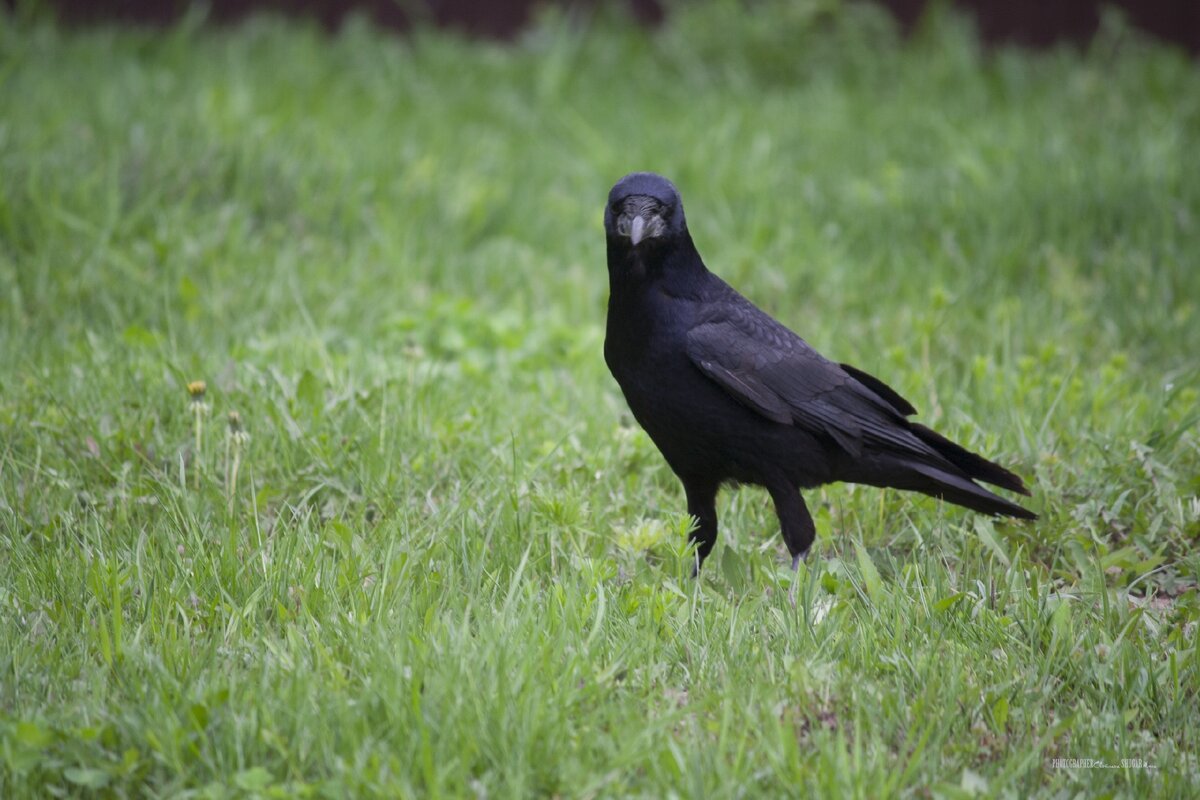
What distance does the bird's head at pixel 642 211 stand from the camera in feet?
10.8

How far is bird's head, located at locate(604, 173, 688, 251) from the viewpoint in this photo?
10.8 ft

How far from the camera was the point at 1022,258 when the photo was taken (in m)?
5.90

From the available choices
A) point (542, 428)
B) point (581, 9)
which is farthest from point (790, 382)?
point (581, 9)

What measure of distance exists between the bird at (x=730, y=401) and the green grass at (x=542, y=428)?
0.57 ft

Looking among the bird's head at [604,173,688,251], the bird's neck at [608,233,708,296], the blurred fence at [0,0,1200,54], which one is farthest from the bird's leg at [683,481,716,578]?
the blurred fence at [0,0,1200,54]

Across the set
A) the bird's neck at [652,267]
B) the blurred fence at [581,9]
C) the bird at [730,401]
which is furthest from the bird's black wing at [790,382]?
the blurred fence at [581,9]

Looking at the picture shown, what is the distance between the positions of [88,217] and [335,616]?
348cm

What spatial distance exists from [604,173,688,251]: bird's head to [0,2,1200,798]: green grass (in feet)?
2.54

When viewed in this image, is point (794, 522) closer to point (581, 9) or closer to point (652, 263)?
point (652, 263)

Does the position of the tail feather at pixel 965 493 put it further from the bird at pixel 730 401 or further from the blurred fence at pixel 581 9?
the blurred fence at pixel 581 9

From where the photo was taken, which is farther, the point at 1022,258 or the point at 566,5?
the point at 566,5

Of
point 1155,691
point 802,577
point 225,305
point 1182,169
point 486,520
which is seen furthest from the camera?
point 1182,169

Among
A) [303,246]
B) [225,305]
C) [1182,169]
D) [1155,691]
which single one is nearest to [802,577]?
[1155,691]

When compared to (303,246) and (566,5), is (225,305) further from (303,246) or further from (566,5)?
(566,5)
